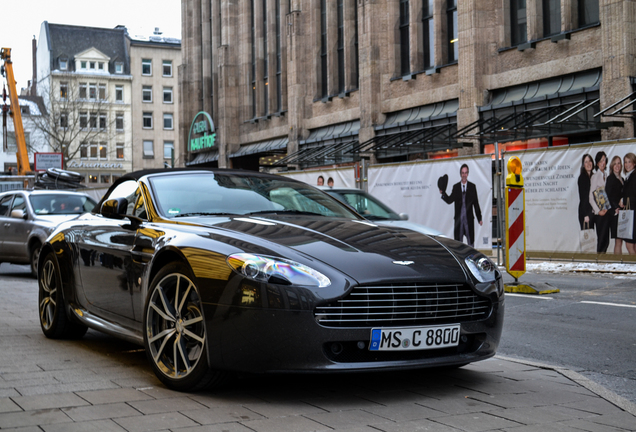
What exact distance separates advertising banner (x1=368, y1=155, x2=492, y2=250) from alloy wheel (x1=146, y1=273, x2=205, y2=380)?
11900 millimetres

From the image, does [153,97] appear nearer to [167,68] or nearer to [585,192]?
[167,68]

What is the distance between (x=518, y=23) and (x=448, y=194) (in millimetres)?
9697

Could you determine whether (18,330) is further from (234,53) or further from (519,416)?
(234,53)

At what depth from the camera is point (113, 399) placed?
4.32m

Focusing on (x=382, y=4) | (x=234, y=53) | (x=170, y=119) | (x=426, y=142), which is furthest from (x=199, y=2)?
(x=170, y=119)

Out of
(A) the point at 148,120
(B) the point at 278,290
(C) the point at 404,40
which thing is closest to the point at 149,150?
(A) the point at 148,120

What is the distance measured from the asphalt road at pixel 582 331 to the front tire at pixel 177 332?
254 centimetres

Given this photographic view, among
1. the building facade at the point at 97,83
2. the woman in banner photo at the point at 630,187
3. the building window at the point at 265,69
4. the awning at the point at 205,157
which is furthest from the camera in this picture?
the building facade at the point at 97,83

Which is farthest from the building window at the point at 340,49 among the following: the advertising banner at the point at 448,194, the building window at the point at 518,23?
the advertising banner at the point at 448,194

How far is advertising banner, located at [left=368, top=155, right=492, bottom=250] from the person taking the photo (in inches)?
634

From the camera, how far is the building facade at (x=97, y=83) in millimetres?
76250

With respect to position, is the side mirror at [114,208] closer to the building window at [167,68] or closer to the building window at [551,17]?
the building window at [551,17]

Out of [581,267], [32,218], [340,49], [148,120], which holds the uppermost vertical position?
[148,120]

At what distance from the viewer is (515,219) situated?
11.3 metres
